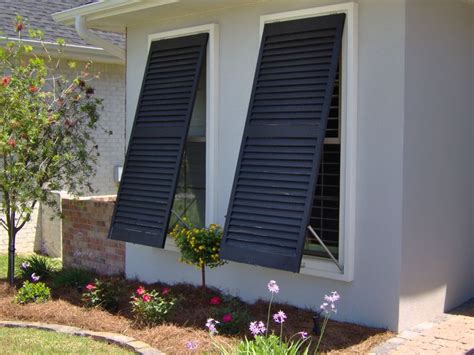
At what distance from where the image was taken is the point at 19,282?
316 inches

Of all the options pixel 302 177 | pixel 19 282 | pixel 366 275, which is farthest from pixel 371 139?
pixel 19 282

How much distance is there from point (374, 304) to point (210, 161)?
2377 millimetres

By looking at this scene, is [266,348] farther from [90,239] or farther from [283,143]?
[90,239]

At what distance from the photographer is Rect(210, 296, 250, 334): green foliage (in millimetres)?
5738

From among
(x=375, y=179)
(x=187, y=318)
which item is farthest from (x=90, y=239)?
(x=375, y=179)

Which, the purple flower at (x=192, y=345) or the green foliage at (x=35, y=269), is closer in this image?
the purple flower at (x=192, y=345)

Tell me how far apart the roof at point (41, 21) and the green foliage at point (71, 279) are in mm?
4921

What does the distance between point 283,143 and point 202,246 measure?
4.42ft

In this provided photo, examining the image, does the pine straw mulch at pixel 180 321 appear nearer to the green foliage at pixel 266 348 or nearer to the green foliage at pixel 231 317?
the green foliage at pixel 231 317

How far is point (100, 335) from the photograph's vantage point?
19.6ft

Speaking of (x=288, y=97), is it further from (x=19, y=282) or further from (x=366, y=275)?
(x=19, y=282)

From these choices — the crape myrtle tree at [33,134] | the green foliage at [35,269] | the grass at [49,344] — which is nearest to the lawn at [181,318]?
the grass at [49,344]

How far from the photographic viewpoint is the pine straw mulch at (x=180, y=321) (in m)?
5.54

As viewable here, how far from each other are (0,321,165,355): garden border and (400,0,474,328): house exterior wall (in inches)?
89.7
